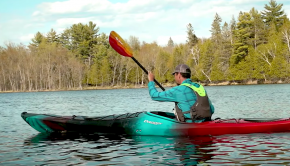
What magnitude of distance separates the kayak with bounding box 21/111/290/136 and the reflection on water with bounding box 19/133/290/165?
167 mm

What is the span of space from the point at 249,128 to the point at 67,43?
8157 cm

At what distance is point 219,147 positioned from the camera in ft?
22.9

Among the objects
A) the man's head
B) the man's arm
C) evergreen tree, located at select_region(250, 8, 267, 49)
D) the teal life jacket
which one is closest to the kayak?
the teal life jacket

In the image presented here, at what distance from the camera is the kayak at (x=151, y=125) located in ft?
26.2

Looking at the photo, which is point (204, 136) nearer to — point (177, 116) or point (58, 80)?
point (177, 116)

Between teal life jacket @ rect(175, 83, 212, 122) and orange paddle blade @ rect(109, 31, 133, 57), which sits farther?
orange paddle blade @ rect(109, 31, 133, 57)

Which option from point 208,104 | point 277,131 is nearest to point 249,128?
point 277,131

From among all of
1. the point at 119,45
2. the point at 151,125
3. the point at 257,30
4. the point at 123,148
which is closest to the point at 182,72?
the point at 151,125

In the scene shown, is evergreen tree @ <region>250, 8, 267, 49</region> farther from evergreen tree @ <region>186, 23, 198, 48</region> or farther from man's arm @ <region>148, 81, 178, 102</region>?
man's arm @ <region>148, 81, 178, 102</region>

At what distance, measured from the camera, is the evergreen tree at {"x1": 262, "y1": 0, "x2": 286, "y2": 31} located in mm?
67438

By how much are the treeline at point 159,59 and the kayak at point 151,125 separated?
5225 cm

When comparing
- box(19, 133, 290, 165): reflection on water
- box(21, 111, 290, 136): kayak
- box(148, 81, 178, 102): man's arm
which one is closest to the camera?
box(19, 133, 290, 165): reflection on water

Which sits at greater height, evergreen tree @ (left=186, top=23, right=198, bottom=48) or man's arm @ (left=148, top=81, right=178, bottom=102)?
evergreen tree @ (left=186, top=23, right=198, bottom=48)

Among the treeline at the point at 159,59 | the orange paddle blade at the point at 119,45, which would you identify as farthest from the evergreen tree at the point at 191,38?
the orange paddle blade at the point at 119,45
